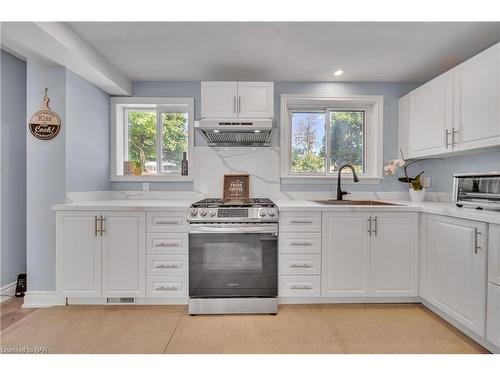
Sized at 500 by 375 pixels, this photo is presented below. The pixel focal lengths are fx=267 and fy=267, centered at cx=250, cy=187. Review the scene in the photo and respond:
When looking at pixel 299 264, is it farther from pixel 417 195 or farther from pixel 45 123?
pixel 45 123

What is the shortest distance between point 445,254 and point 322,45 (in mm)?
1981

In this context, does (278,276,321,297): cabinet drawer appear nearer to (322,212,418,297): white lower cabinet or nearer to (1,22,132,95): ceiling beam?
(322,212,418,297): white lower cabinet

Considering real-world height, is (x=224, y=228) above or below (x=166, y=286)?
above

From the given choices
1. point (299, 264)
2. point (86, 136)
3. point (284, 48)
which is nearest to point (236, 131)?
point (284, 48)

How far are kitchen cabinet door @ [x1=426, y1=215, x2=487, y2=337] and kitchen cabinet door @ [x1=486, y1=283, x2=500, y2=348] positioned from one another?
0.12 ft

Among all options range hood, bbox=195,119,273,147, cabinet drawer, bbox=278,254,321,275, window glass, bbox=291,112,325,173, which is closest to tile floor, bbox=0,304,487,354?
cabinet drawer, bbox=278,254,321,275

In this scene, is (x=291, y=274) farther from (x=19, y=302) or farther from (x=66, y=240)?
(x=19, y=302)

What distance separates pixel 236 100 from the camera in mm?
2729

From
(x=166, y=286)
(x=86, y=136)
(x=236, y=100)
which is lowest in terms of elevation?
(x=166, y=286)

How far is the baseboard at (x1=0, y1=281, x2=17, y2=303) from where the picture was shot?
2.55 m

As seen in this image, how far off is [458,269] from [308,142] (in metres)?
1.93

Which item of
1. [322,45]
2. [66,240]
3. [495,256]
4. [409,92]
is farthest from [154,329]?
[409,92]

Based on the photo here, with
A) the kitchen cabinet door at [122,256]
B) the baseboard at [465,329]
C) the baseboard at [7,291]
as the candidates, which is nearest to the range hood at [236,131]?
the kitchen cabinet door at [122,256]

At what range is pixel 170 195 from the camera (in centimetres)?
313
